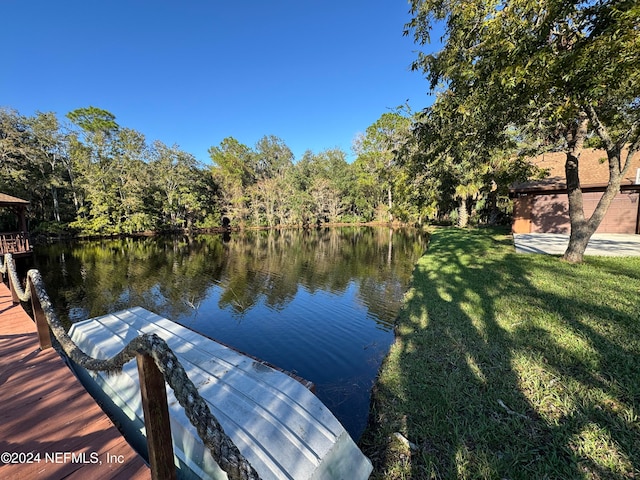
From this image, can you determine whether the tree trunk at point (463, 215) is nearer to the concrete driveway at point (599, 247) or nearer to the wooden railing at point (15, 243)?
the concrete driveway at point (599, 247)

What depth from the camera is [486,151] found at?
7.93 metres

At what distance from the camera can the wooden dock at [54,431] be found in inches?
76.9

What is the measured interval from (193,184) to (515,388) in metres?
37.3

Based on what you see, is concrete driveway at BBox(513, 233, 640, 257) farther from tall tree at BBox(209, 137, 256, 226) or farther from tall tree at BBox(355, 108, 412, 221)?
tall tree at BBox(209, 137, 256, 226)

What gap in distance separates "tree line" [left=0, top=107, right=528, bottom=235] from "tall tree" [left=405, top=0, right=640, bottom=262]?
9021 mm

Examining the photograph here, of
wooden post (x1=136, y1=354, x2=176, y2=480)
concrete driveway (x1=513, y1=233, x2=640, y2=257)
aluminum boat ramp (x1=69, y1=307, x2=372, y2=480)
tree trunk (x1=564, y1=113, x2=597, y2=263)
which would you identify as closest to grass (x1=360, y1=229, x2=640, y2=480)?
aluminum boat ramp (x1=69, y1=307, x2=372, y2=480)

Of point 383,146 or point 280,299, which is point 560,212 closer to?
point 280,299

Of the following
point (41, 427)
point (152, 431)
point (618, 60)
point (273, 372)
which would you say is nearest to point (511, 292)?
point (618, 60)

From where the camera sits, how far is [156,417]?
1473 mm

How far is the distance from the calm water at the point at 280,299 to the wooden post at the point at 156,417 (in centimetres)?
250

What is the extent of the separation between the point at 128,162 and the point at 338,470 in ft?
123

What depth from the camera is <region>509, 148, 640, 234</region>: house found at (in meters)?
13.5

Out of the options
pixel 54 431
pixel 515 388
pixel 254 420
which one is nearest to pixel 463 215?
pixel 515 388

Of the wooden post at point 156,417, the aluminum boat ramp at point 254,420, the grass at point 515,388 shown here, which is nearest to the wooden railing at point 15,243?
the aluminum boat ramp at point 254,420
